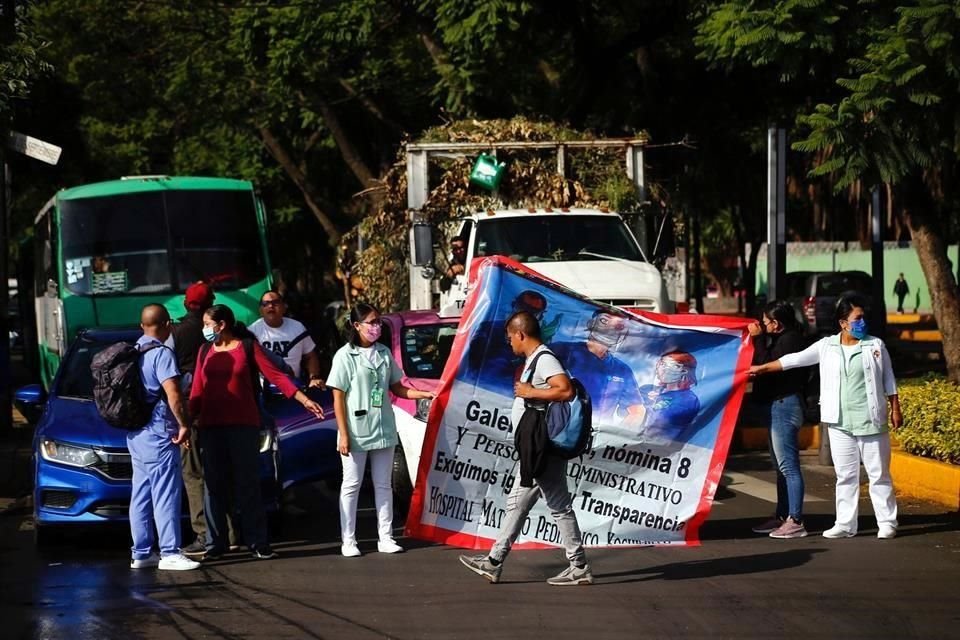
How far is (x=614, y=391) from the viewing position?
33.3ft

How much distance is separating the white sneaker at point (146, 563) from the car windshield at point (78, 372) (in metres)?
1.90

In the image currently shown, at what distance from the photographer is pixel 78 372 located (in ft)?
38.2

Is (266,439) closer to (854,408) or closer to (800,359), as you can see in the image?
(800,359)

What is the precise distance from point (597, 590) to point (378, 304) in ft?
33.9

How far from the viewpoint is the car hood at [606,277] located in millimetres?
15234

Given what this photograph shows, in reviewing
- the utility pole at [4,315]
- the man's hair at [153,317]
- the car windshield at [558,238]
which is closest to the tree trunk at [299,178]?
the utility pole at [4,315]

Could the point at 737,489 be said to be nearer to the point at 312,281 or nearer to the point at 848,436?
the point at 848,436

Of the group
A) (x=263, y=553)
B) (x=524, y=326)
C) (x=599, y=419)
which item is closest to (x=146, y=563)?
(x=263, y=553)

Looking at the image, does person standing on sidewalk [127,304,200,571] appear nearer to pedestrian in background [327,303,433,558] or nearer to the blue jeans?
pedestrian in background [327,303,433,558]

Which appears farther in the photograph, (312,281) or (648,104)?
(312,281)

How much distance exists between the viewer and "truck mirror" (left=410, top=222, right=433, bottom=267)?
16.1m

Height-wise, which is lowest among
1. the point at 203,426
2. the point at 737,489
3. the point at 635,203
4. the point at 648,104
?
the point at 737,489

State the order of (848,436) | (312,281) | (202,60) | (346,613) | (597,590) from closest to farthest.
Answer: (346,613) < (597,590) < (848,436) < (202,60) < (312,281)

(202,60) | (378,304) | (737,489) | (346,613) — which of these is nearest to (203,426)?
(346,613)
